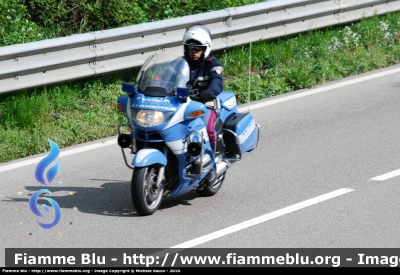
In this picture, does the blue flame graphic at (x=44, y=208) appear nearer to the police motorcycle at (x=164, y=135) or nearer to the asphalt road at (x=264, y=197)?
the asphalt road at (x=264, y=197)

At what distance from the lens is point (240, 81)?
11.6 meters

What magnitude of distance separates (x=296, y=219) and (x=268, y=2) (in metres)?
6.14

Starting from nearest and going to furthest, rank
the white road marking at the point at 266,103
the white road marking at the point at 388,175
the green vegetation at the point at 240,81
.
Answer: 1. the white road marking at the point at 388,175
2. the white road marking at the point at 266,103
3. the green vegetation at the point at 240,81

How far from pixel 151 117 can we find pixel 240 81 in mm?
4742

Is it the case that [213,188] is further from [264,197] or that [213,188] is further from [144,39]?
[144,39]

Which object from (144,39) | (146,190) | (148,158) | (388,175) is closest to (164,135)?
(148,158)

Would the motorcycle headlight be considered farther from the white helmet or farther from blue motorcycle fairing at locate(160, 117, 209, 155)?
the white helmet

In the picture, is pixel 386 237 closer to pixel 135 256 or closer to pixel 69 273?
pixel 135 256

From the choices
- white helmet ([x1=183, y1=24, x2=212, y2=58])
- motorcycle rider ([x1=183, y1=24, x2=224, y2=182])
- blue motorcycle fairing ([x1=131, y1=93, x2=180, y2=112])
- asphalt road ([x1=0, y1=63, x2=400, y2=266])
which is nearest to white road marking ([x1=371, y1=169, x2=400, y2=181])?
asphalt road ([x1=0, y1=63, x2=400, y2=266])

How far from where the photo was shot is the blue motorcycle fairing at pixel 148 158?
6863 mm

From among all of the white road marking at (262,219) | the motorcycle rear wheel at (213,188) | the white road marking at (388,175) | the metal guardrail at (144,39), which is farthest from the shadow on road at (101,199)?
the metal guardrail at (144,39)

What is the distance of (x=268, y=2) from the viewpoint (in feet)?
A: 41.9

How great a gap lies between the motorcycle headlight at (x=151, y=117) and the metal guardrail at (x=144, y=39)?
3.15 metres

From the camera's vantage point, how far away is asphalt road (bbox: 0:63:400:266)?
22.3 ft
